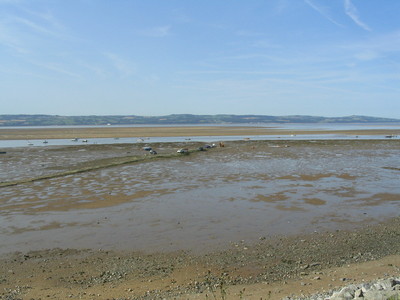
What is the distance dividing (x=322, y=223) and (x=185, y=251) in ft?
22.0

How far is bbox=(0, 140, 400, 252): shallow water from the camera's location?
1373 cm

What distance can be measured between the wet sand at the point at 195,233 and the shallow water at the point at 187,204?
0.06 metres

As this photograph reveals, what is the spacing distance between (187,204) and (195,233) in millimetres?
4827

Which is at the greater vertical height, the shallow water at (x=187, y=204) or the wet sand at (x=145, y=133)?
the wet sand at (x=145, y=133)

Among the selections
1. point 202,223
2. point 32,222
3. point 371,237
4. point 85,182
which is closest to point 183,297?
point 202,223

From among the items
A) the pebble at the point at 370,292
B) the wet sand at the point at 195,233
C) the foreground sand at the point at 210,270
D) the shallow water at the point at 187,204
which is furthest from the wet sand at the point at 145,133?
the pebble at the point at 370,292

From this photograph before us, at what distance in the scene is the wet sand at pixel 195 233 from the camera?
944cm

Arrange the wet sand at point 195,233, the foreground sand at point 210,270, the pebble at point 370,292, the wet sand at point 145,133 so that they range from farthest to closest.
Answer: the wet sand at point 145,133 → the wet sand at point 195,233 → the foreground sand at point 210,270 → the pebble at point 370,292

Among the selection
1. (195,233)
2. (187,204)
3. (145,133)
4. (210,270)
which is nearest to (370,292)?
(210,270)

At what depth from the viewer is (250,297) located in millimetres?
8234

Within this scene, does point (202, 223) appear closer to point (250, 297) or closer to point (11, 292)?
point (250, 297)

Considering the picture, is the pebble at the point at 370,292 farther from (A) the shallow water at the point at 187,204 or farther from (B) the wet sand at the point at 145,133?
(B) the wet sand at the point at 145,133

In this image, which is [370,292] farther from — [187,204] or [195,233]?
[187,204]

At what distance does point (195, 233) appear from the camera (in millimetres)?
13906
